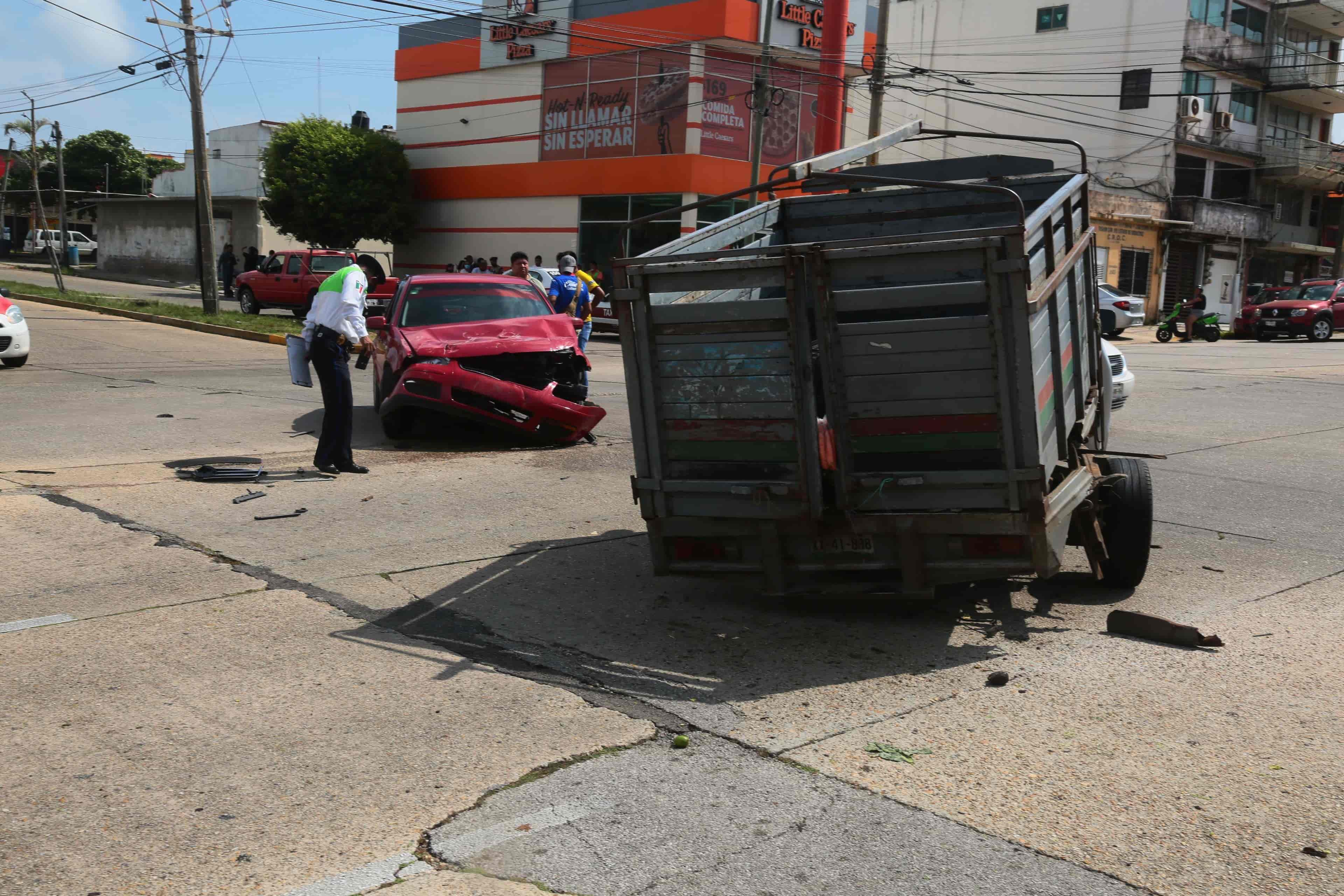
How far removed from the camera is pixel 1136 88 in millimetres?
42312

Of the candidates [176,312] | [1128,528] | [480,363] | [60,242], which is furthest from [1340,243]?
[60,242]

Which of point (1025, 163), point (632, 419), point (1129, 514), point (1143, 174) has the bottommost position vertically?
point (1129, 514)

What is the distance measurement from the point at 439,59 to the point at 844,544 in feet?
136

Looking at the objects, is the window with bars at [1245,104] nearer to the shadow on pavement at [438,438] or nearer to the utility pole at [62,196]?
the shadow on pavement at [438,438]

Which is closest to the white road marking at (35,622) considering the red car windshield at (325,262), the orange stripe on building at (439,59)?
the red car windshield at (325,262)

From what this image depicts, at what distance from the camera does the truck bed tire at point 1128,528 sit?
648 centimetres

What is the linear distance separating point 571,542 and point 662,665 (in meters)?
2.48

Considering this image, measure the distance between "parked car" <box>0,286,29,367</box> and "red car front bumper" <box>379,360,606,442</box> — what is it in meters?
8.57

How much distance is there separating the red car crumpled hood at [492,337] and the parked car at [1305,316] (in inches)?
1147

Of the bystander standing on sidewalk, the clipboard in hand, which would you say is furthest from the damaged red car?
the bystander standing on sidewalk

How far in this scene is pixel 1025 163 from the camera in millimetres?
8250

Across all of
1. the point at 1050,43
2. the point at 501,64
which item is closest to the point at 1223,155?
the point at 1050,43

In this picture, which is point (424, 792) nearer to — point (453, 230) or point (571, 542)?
point (571, 542)

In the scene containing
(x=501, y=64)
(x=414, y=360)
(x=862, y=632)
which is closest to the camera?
(x=862, y=632)
